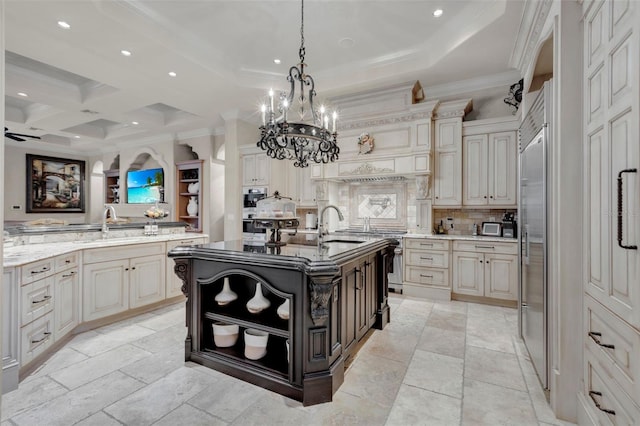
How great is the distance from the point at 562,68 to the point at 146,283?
4316 millimetres

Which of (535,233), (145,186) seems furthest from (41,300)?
(145,186)

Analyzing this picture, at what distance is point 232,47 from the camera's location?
4008 millimetres

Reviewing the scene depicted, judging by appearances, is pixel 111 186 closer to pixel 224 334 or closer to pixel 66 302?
pixel 66 302

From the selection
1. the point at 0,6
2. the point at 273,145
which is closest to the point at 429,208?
the point at 273,145

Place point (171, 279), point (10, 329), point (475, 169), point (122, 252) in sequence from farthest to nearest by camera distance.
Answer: point (475, 169) → point (171, 279) → point (122, 252) → point (10, 329)

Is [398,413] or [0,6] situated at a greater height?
[0,6]

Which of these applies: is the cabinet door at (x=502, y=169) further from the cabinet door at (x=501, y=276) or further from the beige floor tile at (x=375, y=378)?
the beige floor tile at (x=375, y=378)

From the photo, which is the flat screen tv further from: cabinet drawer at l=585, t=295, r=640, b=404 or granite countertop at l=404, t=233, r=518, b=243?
cabinet drawer at l=585, t=295, r=640, b=404

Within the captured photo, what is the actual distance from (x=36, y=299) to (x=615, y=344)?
3743mm

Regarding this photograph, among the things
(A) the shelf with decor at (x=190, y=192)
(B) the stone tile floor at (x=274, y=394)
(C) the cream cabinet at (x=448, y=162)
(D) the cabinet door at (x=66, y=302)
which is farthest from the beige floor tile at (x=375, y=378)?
(A) the shelf with decor at (x=190, y=192)

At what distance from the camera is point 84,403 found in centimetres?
196

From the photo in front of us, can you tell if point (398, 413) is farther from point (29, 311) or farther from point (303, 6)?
point (303, 6)

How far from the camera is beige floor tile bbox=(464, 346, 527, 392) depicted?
7.38ft

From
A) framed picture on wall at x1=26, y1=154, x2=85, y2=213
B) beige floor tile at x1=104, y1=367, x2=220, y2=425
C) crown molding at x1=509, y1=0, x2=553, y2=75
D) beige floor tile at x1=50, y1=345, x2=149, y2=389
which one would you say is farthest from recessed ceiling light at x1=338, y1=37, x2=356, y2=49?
framed picture on wall at x1=26, y1=154, x2=85, y2=213
